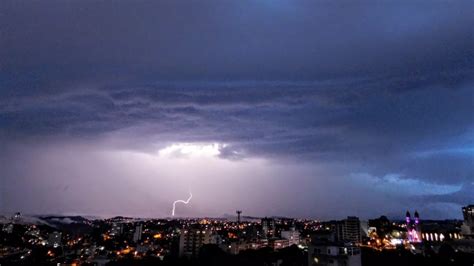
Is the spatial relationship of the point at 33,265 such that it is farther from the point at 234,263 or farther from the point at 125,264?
the point at 234,263

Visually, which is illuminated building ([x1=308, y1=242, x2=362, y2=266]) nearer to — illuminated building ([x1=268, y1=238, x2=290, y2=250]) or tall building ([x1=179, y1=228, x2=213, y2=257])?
tall building ([x1=179, y1=228, x2=213, y2=257])

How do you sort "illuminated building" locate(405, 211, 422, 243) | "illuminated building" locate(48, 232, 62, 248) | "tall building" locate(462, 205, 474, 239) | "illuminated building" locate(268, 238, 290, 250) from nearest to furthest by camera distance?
"tall building" locate(462, 205, 474, 239) → "illuminated building" locate(268, 238, 290, 250) → "illuminated building" locate(405, 211, 422, 243) → "illuminated building" locate(48, 232, 62, 248)

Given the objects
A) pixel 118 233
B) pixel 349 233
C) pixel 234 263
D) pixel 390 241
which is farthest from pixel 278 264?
pixel 118 233

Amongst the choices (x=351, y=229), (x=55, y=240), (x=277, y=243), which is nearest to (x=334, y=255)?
(x=277, y=243)

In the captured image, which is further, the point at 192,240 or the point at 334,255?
the point at 192,240

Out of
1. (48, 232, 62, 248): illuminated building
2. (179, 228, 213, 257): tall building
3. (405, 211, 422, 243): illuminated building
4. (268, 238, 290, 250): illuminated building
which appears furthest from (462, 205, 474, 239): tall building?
(48, 232, 62, 248): illuminated building

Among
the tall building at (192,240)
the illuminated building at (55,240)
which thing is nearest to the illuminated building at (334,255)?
the tall building at (192,240)

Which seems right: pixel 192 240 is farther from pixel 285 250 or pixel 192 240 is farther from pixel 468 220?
pixel 468 220

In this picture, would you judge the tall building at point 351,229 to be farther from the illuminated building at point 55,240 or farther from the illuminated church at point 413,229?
the illuminated building at point 55,240
